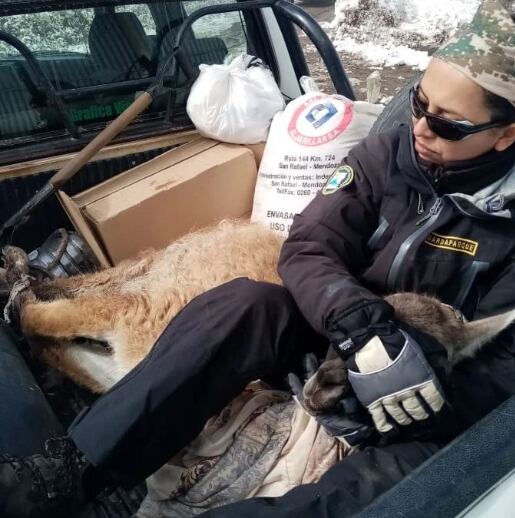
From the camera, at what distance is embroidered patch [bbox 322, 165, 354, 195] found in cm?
220

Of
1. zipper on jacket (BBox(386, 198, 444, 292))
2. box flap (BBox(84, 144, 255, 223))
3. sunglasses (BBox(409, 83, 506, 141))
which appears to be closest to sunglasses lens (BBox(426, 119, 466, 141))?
sunglasses (BBox(409, 83, 506, 141))

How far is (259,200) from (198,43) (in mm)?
1017

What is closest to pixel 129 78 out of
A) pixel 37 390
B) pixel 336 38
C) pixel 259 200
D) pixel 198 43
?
pixel 198 43

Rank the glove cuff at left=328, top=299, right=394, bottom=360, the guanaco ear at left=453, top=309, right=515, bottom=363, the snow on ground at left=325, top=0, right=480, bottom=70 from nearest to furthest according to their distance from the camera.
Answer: the glove cuff at left=328, top=299, right=394, bottom=360, the guanaco ear at left=453, top=309, right=515, bottom=363, the snow on ground at left=325, top=0, right=480, bottom=70

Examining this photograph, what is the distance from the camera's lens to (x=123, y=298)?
98.0 inches

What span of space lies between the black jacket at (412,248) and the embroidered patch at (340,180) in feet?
0.06

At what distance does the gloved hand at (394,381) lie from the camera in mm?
1596

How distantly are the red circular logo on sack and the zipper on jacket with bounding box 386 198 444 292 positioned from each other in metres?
1.09

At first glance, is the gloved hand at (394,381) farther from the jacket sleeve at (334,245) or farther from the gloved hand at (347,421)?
the jacket sleeve at (334,245)

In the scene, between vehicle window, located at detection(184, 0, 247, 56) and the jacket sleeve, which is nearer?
the jacket sleeve

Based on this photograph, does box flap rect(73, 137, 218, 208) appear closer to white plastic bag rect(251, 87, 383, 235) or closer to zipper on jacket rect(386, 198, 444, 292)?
white plastic bag rect(251, 87, 383, 235)

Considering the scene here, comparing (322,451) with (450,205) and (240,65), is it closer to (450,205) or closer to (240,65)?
(450,205)

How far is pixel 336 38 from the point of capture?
14.6 m

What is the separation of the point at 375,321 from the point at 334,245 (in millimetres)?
452
